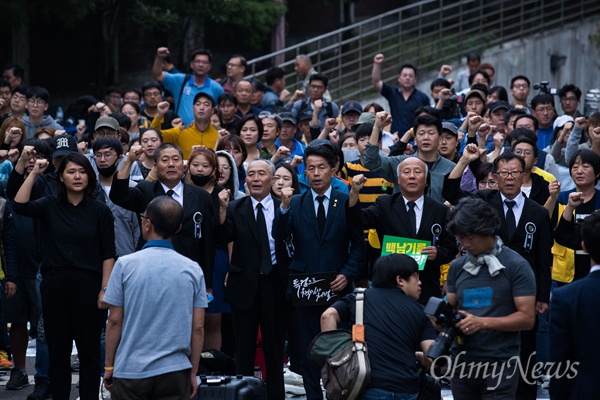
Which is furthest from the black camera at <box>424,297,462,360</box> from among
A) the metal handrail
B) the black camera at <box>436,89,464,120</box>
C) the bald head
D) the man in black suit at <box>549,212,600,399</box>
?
the metal handrail

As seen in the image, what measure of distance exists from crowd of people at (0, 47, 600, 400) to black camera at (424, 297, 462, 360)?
11 centimetres

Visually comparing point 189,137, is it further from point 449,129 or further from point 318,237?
point 318,237

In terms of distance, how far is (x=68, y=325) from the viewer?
898cm

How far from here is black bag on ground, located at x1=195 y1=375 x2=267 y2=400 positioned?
767cm

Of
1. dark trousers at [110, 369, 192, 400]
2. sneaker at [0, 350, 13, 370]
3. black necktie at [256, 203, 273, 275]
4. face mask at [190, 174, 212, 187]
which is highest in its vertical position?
face mask at [190, 174, 212, 187]

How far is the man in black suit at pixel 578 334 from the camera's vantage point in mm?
6355

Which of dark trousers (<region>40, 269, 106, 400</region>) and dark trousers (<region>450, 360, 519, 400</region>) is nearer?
dark trousers (<region>450, 360, 519, 400</region>)

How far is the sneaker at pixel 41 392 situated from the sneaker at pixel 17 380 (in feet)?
1.44

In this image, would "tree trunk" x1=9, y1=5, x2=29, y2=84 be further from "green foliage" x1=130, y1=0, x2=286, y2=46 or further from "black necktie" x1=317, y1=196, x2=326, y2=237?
"black necktie" x1=317, y1=196, x2=326, y2=237

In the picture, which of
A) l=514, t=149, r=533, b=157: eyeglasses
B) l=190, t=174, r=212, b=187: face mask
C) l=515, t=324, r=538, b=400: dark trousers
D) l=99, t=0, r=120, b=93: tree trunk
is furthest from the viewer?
l=99, t=0, r=120, b=93: tree trunk

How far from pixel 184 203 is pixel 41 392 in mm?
2125

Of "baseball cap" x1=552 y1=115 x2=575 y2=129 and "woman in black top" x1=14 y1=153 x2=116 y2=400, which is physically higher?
"baseball cap" x1=552 y1=115 x2=575 y2=129

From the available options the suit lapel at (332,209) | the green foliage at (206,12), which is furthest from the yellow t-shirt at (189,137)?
the green foliage at (206,12)

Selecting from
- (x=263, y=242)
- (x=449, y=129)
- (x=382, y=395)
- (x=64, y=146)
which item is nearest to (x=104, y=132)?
(x=64, y=146)
